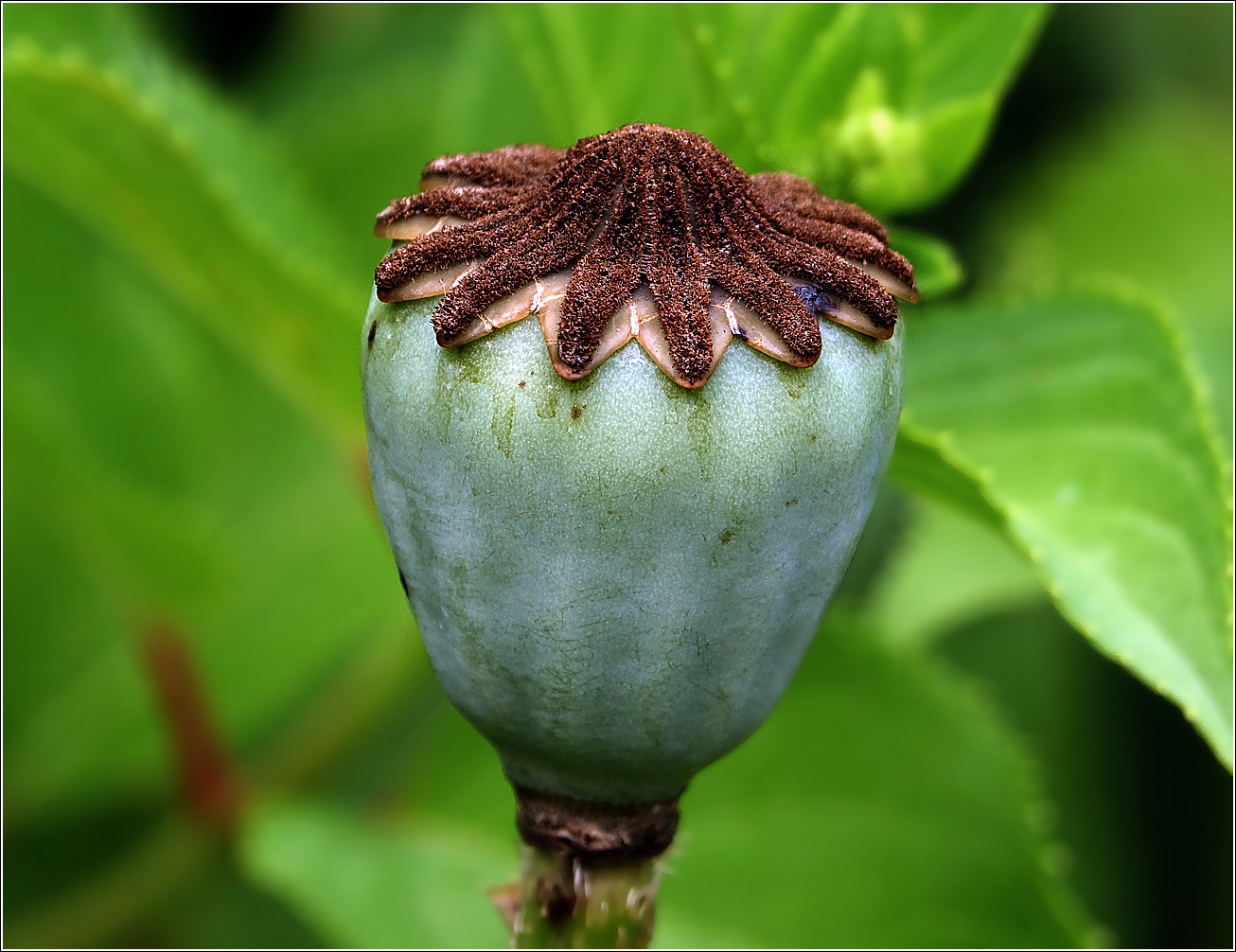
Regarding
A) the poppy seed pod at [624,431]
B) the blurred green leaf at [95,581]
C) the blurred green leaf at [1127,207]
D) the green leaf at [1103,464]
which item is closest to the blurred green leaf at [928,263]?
the green leaf at [1103,464]

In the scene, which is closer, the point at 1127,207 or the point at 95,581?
the point at 95,581

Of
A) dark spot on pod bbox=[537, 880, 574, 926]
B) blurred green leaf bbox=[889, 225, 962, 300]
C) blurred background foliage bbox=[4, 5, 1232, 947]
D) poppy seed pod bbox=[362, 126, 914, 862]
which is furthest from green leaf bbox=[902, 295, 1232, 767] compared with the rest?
dark spot on pod bbox=[537, 880, 574, 926]

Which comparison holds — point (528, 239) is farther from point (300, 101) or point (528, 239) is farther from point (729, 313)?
point (300, 101)

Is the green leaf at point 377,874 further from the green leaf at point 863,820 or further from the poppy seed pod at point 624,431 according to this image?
the poppy seed pod at point 624,431

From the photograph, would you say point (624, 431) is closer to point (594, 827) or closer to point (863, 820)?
point (594, 827)

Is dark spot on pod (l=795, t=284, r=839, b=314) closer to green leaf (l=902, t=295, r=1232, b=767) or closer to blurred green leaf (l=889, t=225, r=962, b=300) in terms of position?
green leaf (l=902, t=295, r=1232, b=767)

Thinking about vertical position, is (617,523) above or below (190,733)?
above

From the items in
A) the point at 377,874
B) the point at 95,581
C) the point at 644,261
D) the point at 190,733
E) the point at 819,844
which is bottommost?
the point at 819,844

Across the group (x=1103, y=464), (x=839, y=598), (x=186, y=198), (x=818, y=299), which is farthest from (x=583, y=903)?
(x=839, y=598)
